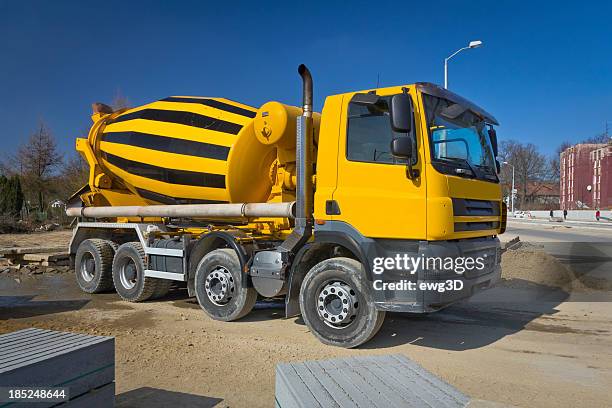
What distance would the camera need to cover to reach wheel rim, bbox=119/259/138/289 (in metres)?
8.92

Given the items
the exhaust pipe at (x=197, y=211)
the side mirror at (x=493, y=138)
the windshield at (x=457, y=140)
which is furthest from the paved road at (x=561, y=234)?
the exhaust pipe at (x=197, y=211)

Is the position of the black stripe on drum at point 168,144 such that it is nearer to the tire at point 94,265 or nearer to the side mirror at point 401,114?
the tire at point 94,265

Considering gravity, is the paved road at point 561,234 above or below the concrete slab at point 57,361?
below

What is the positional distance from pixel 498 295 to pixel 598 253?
8.68m

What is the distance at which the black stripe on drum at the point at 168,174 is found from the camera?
25.0 ft

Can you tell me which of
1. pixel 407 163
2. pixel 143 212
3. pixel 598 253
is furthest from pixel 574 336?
pixel 598 253

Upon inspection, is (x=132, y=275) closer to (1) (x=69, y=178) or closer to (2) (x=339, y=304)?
(2) (x=339, y=304)

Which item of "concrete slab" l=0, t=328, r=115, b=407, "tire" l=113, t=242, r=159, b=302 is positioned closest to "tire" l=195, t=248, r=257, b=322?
"tire" l=113, t=242, r=159, b=302

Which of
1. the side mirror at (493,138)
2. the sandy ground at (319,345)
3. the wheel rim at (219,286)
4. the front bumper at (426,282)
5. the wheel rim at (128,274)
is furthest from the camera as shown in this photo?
the wheel rim at (128,274)

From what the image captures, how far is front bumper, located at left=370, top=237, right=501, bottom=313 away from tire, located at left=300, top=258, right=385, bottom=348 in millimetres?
237

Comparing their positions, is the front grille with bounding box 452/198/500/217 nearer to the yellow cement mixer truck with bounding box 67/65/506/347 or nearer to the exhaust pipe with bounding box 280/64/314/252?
the yellow cement mixer truck with bounding box 67/65/506/347

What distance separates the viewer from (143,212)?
8828 mm

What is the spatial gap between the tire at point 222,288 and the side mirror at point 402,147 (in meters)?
2.87

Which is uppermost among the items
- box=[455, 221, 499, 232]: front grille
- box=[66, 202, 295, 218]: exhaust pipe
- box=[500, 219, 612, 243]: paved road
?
box=[66, 202, 295, 218]: exhaust pipe
